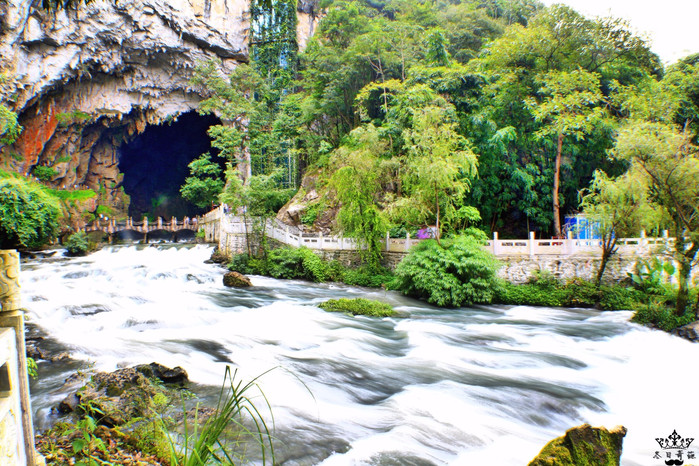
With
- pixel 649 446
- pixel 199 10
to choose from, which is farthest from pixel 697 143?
pixel 199 10

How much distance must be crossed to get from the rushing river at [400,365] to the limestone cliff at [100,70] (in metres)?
11.6

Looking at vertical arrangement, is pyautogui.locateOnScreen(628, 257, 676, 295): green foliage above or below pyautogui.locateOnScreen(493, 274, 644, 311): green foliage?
above

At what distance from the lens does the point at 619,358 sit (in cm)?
765

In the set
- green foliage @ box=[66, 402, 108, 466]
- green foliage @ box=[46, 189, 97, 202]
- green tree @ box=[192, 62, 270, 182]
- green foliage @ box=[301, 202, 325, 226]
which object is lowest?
green foliage @ box=[66, 402, 108, 466]

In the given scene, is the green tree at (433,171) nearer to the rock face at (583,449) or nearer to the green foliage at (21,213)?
the rock face at (583,449)

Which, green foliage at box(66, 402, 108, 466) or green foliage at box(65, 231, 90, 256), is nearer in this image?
green foliage at box(66, 402, 108, 466)

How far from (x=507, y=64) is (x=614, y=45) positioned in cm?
536

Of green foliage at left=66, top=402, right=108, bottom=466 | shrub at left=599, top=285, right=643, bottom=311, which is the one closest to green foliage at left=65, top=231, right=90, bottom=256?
green foliage at left=66, top=402, right=108, bottom=466

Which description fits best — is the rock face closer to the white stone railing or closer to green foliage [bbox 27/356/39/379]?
green foliage [bbox 27/356/39/379]

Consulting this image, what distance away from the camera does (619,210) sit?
11625mm

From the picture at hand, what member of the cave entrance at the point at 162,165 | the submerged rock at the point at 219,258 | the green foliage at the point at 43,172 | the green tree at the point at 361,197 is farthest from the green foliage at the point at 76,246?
the cave entrance at the point at 162,165

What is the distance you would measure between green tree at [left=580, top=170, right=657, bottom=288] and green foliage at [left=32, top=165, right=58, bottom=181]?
27.0 metres

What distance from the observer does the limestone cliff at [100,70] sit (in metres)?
17.9

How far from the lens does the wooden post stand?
2.13 m
